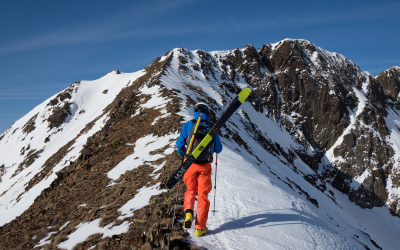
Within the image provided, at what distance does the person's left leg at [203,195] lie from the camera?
5199 millimetres

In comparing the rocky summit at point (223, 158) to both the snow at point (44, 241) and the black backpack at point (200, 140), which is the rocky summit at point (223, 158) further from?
the black backpack at point (200, 140)

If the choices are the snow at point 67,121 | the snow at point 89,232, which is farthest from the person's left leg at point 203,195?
the snow at point 67,121

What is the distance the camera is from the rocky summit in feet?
21.8

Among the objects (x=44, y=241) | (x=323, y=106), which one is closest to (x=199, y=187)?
(x=44, y=241)

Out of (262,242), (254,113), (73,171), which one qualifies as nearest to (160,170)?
(262,242)

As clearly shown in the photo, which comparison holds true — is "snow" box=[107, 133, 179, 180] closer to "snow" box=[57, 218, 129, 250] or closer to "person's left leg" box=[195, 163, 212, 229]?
"snow" box=[57, 218, 129, 250]

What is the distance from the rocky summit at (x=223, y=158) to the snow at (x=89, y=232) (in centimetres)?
4

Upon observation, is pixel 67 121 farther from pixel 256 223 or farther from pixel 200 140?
pixel 256 223

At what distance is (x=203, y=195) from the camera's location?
534 centimetres

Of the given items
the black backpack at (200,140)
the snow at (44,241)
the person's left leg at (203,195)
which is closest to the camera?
the person's left leg at (203,195)

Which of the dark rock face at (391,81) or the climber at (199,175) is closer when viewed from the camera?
the climber at (199,175)

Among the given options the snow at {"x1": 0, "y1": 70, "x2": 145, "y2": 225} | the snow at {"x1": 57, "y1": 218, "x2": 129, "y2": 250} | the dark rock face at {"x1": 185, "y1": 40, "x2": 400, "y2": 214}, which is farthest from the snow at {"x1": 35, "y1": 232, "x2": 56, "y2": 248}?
the dark rock face at {"x1": 185, "y1": 40, "x2": 400, "y2": 214}

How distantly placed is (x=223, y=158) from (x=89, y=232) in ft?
23.8

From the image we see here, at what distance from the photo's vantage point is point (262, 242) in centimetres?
542
